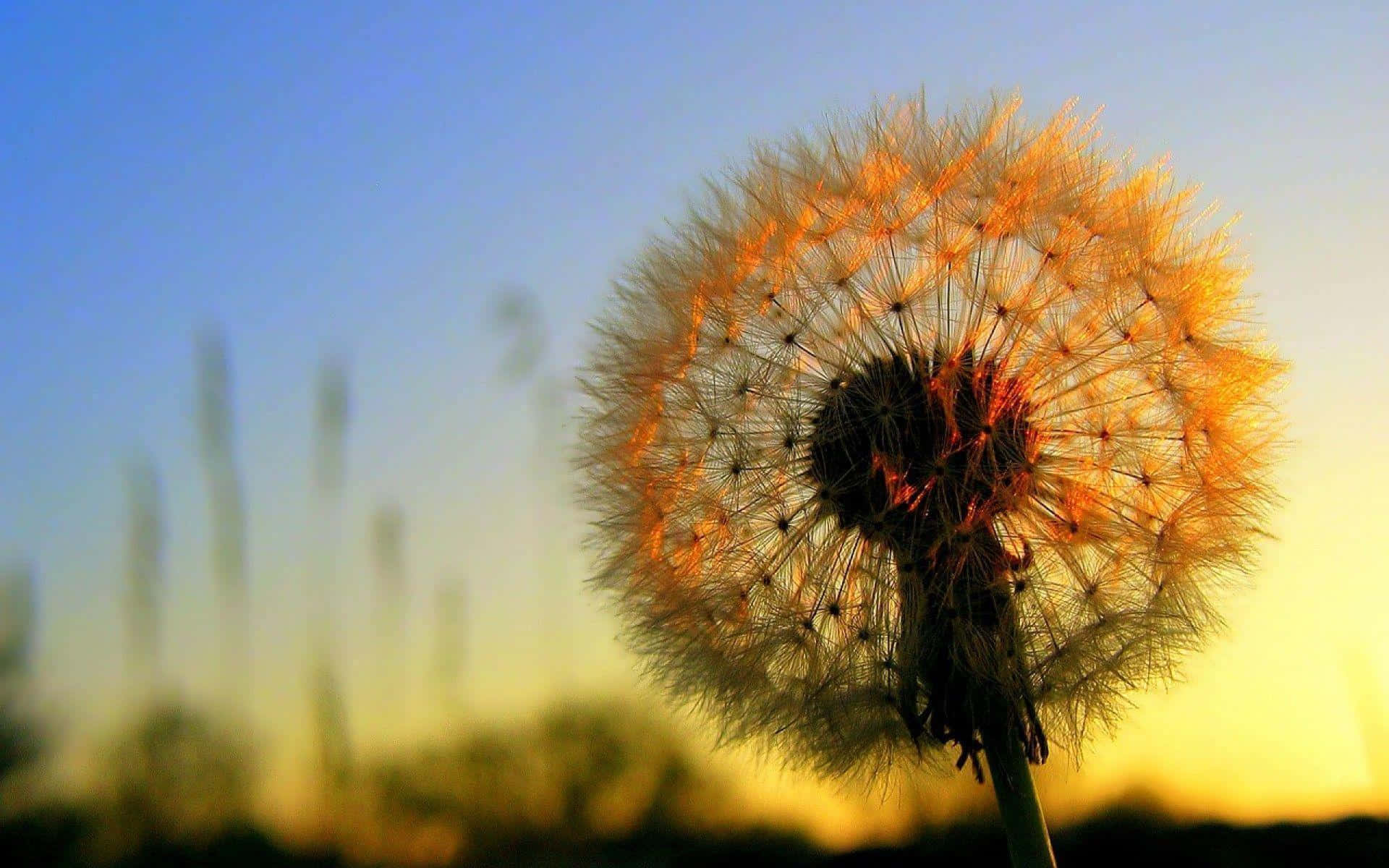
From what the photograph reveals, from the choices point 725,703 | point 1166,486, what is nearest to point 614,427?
point 725,703

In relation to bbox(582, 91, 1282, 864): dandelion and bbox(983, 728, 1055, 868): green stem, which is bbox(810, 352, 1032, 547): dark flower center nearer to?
bbox(582, 91, 1282, 864): dandelion

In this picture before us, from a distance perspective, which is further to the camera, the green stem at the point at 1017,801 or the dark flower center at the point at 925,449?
the dark flower center at the point at 925,449

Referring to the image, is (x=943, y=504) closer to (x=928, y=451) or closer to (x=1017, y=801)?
(x=928, y=451)

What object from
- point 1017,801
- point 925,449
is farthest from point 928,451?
point 1017,801

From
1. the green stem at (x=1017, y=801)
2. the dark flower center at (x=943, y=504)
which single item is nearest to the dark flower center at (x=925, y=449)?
the dark flower center at (x=943, y=504)

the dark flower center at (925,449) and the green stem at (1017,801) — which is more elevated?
the dark flower center at (925,449)

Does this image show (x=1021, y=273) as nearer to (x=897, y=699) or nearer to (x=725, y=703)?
(x=897, y=699)

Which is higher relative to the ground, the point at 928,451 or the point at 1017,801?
the point at 928,451

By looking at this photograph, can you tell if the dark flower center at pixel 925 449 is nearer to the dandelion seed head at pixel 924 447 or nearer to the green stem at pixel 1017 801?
the dandelion seed head at pixel 924 447
